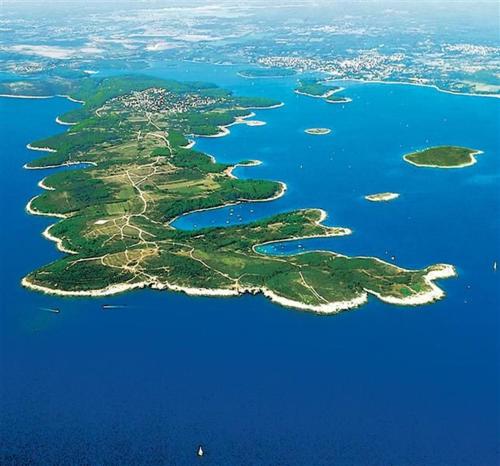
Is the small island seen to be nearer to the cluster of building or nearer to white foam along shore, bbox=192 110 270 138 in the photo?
white foam along shore, bbox=192 110 270 138

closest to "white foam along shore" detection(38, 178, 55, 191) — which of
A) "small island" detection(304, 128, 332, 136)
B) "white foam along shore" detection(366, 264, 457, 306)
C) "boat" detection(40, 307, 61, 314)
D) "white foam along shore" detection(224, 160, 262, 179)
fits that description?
"white foam along shore" detection(224, 160, 262, 179)

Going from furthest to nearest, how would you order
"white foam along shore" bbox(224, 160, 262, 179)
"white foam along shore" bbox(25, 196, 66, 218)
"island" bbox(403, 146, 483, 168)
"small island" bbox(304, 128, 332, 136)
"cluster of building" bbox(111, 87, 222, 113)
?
"cluster of building" bbox(111, 87, 222, 113), "small island" bbox(304, 128, 332, 136), "island" bbox(403, 146, 483, 168), "white foam along shore" bbox(224, 160, 262, 179), "white foam along shore" bbox(25, 196, 66, 218)

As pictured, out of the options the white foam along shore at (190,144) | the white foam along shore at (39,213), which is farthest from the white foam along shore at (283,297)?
the white foam along shore at (190,144)

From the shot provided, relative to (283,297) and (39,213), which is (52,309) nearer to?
(283,297)

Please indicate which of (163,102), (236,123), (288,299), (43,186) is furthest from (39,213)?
(163,102)

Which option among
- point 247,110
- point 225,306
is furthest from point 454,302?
point 247,110

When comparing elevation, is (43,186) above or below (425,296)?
below
